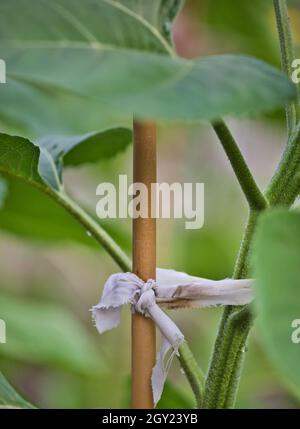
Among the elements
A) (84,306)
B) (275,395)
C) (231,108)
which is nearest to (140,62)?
(231,108)

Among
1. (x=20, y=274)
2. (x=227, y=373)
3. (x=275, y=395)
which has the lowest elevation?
(x=227, y=373)

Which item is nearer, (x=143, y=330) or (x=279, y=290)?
(x=279, y=290)

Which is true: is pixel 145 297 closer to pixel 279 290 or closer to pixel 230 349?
pixel 230 349

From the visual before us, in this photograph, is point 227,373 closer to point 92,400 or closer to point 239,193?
point 92,400

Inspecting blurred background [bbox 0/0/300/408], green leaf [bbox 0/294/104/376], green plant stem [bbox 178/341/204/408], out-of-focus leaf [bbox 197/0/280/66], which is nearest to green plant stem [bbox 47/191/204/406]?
green plant stem [bbox 178/341/204/408]

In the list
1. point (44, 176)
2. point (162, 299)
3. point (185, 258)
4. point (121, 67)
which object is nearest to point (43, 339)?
point (185, 258)

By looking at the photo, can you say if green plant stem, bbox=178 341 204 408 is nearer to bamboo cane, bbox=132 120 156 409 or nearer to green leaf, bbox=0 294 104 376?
bamboo cane, bbox=132 120 156 409

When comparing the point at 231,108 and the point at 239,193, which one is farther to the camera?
the point at 239,193

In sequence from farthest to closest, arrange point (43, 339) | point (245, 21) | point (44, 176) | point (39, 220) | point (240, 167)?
point (245, 21), point (43, 339), point (39, 220), point (44, 176), point (240, 167)
